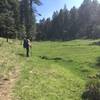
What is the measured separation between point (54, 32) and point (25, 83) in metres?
136

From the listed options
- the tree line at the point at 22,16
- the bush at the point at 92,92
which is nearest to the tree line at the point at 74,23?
the tree line at the point at 22,16

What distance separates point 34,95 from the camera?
64.0ft

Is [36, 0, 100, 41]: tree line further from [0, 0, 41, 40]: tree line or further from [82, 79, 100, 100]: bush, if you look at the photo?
[82, 79, 100, 100]: bush

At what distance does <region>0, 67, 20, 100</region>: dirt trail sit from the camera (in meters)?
19.2

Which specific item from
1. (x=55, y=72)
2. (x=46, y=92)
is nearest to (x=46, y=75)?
(x=55, y=72)

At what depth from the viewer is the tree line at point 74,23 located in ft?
465

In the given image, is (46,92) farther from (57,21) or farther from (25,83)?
(57,21)

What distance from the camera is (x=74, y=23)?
150m

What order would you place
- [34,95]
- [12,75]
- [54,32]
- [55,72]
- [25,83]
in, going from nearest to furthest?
1. [34,95]
2. [25,83]
3. [12,75]
4. [55,72]
5. [54,32]

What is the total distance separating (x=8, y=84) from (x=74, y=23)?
129947 millimetres

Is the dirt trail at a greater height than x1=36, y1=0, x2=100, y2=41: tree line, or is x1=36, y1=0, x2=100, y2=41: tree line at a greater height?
x1=36, y1=0, x2=100, y2=41: tree line

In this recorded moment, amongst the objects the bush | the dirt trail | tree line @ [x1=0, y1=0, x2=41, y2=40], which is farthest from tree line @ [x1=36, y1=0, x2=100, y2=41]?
the bush

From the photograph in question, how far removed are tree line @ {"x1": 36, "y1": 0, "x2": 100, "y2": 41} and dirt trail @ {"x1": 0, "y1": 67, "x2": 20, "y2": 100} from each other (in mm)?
110029

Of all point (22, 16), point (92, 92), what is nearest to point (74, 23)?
point (22, 16)
